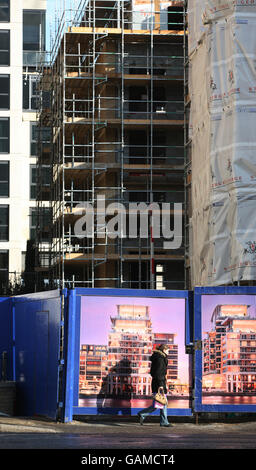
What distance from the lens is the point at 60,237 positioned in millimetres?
47562

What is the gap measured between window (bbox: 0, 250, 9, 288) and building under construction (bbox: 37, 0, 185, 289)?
10.4 meters

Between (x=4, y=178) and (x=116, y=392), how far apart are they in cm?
4486

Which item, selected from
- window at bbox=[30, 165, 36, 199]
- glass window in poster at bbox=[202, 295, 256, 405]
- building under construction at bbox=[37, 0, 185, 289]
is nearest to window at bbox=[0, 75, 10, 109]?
window at bbox=[30, 165, 36, 199]

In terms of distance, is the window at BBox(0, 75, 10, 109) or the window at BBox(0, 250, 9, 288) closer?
the window at BBox(0, 250, 9, 288)

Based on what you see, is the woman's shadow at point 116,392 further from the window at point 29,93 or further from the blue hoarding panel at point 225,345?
the window at point 29,93

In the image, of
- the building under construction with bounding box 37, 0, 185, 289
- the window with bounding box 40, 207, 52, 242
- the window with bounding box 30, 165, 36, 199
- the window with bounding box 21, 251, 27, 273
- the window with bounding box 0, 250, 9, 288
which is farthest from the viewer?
the window with bounding box 30, 165, 36, 199

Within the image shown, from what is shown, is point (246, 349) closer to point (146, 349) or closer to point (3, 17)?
point (146, 349)

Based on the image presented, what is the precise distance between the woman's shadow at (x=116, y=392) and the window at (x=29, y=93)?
156ft

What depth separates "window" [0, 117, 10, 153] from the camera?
63.5 m

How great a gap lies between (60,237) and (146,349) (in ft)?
91.9

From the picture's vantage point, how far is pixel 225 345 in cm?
1975

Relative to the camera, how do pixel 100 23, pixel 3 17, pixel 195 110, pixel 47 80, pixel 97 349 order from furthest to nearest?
pixel 3 17, pixel 47 80, pixel 100 23, pixel 195 110, pixel 97 349

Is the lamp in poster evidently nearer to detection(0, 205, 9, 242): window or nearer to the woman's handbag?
the woman's handbag
